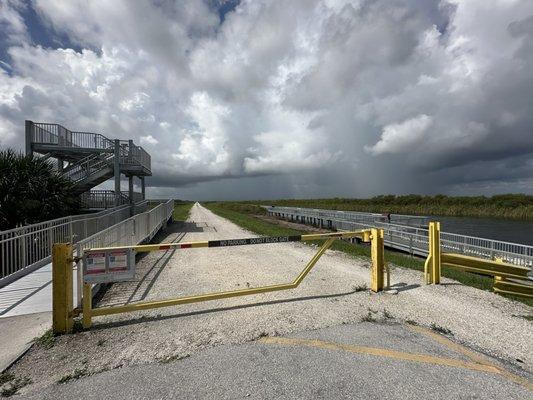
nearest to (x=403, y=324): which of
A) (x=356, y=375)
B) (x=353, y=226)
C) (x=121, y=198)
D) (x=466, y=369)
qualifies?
(x=466, y=369)

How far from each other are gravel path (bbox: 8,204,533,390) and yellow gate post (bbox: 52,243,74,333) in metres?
0.21

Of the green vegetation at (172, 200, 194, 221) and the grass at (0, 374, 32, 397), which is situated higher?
the green vegetation at (172, 200, 194, 221)

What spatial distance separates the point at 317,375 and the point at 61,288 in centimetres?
363

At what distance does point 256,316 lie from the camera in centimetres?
458

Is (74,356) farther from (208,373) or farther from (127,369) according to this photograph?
(208,373)

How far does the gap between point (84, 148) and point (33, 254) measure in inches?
484

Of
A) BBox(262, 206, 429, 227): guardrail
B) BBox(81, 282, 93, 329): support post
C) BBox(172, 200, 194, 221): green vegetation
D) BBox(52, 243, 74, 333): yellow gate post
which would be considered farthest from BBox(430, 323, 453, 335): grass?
BBox(172, 200, 194, 221): green vegetation

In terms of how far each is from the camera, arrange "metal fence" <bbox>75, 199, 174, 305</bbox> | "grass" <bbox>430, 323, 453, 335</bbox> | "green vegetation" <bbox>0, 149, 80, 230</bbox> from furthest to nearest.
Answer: "green vegetation" <bbox>0, 149, 80, 230</bbox> < "metal fence" <bbox>75, 199, 174, 305</bbox> < "grass" <bbox>430, 323, 453, 335</bbox>

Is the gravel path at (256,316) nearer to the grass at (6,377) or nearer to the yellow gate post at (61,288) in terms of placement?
the grass at (6,377)

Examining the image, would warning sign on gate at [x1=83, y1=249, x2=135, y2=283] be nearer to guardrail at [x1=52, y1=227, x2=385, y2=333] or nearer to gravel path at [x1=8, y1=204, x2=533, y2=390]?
guardrail at [x1=52, y1=227, x2=385, y2=333]

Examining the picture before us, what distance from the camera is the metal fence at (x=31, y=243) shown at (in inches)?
256

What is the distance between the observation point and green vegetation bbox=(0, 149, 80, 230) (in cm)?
968

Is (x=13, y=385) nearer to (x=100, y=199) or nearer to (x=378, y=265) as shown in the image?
(x=378, y=265)

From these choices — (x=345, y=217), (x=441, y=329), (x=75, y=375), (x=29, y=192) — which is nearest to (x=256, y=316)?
(x=75, y=375)
